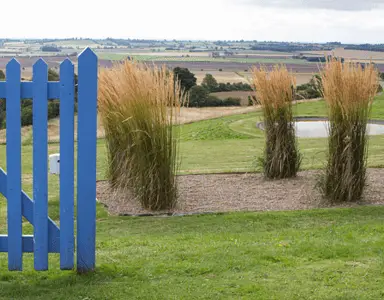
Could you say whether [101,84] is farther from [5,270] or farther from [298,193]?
[5,270]

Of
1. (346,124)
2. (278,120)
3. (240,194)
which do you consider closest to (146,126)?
(240,194)

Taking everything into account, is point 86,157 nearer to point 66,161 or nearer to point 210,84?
point 66,161

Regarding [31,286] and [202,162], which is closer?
[31,286]

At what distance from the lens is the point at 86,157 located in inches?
195

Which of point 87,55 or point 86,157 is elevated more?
point 87,55

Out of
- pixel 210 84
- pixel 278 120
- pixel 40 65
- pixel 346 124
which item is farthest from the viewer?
pixel 210 84

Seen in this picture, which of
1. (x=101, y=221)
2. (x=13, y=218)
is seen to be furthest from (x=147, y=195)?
(x=13, y=218)

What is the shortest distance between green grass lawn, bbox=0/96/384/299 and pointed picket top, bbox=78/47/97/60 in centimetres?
157

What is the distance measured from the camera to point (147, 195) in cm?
859

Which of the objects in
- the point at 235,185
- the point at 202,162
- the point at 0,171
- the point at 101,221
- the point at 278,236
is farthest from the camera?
the point at 202,162

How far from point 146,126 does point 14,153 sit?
3483mm

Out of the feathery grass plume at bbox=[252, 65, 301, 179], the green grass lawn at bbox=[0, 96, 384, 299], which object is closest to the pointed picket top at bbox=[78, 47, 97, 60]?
the green grass lawn at bbox=[0, 96, 384, 299]

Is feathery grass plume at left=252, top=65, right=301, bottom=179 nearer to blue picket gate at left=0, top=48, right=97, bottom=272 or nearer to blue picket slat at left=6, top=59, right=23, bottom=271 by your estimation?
blue picket gate at left=0, top=48, right=97, bottom=272

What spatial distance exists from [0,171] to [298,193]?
540 cm
